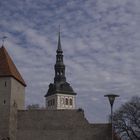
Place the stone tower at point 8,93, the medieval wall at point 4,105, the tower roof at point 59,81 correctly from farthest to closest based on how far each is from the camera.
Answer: the tower roof at point 59,81
the stone tower at point 8,93
the medieval wall at point 4,105

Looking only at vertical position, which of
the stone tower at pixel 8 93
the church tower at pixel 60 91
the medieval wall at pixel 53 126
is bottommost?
the medieval wall at pixel 53 126

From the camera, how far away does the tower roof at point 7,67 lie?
52.2 meters

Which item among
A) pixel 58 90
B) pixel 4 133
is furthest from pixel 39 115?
pixel 58 90

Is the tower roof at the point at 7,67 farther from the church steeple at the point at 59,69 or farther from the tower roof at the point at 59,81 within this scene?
the tower roof at the point at 59,81

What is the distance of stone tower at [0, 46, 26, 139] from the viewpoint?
50278mm

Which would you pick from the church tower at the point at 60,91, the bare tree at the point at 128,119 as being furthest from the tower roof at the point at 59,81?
the bare tree at the point at 128,119

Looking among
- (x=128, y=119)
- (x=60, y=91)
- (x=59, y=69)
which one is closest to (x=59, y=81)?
(x=60, y=91)

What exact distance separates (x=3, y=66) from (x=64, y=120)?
10.1m

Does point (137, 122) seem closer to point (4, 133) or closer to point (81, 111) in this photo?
point (81, 111)

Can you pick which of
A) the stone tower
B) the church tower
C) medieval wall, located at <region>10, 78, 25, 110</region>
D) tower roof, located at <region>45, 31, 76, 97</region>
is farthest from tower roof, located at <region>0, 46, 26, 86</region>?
the church tower

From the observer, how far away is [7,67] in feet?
173

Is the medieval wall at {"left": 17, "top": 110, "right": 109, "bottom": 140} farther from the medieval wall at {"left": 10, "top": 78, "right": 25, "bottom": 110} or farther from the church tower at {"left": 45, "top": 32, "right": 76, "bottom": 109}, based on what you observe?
the church tower at {"left": 45, "top": 32, "right": 76, "bottom": 109}

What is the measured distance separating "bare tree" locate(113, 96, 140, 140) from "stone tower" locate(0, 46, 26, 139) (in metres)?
13.0

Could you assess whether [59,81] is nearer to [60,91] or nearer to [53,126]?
[60,91]
